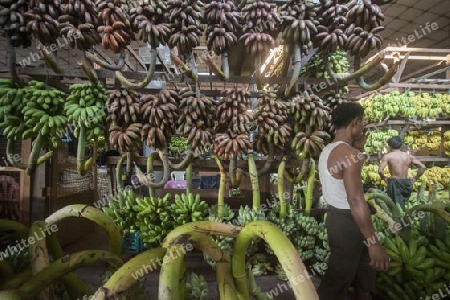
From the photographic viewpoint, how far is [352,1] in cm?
202

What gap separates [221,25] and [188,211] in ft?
4.91

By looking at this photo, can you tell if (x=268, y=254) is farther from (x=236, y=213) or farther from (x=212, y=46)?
(x=212, y=46)

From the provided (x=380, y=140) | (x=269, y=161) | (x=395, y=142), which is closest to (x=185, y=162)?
(x=269, y=161)

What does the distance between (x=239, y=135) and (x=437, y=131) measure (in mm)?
6904

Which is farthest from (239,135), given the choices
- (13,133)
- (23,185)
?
(23,185)

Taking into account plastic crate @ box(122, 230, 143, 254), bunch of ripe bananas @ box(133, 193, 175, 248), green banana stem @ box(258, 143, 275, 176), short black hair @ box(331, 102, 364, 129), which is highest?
short black hair @ box(331, 102, 364, 129)

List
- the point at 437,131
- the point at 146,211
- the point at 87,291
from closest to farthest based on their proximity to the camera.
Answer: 1. the point at 87,291
2. the point at 146,211
3. the point at 437,131

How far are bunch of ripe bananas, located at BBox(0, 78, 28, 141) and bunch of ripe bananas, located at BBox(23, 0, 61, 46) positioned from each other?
40 cm

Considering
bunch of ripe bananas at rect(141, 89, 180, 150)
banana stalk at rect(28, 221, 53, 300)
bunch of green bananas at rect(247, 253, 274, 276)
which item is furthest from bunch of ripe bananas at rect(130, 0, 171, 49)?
bunch of green bananas at rect(247, 253, 274, 276)

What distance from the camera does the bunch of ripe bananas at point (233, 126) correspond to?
1966 millimetres

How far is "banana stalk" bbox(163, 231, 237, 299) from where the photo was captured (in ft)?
1.87

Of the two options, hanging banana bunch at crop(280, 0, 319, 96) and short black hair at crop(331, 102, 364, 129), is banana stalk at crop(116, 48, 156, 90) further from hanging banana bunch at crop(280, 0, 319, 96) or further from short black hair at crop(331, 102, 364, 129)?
short black hair at crop(331, 102, 364, 129)

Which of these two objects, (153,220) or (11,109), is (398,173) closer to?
(153,220)

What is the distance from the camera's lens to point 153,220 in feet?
Answer: 7.33
